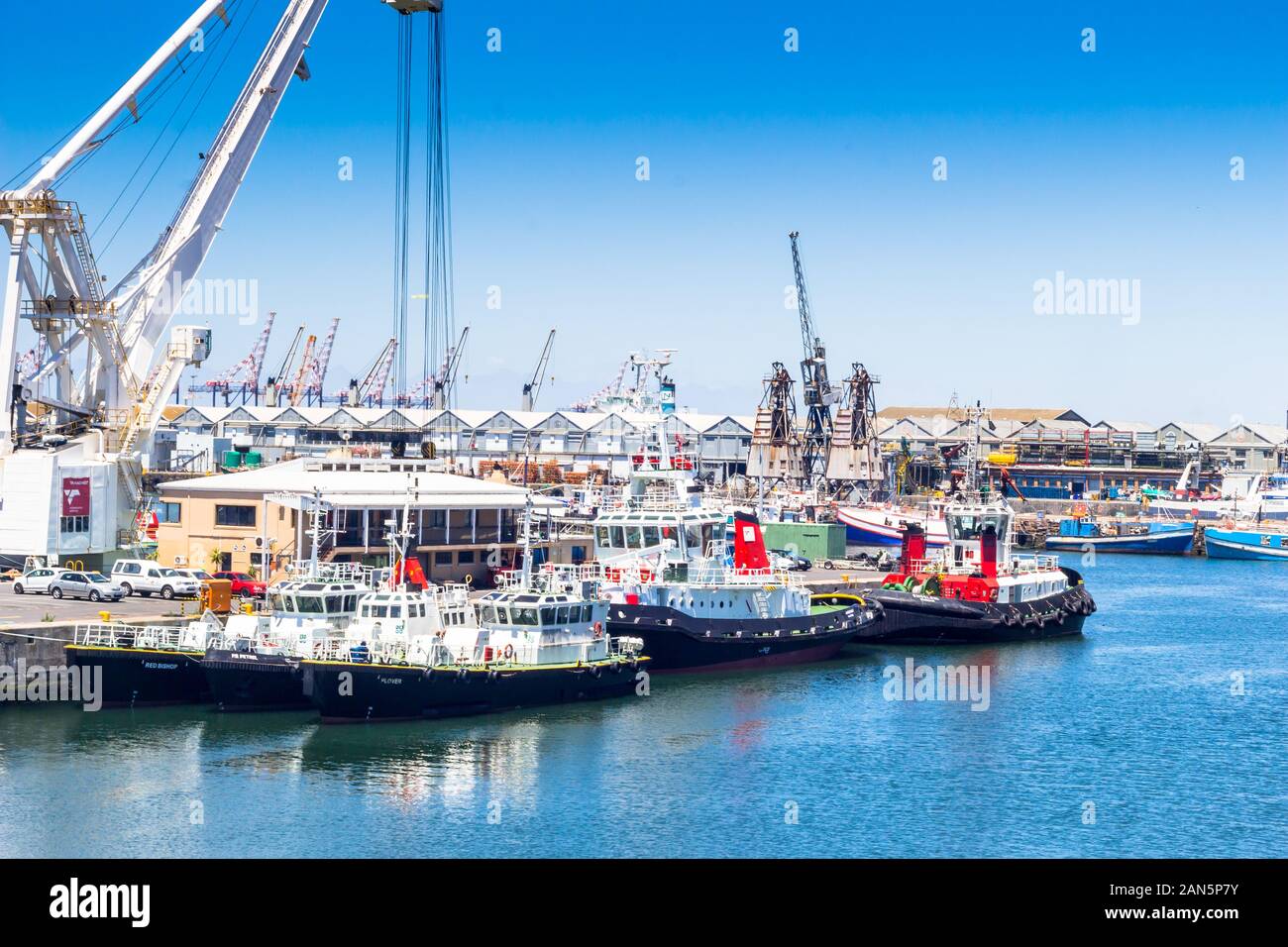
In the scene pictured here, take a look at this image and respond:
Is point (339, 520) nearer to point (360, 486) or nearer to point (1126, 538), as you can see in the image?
point (360, 486)

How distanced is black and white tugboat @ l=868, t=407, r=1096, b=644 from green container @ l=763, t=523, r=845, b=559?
505 inches

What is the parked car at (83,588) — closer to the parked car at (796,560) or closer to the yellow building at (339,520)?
the yellow building at (339,520)

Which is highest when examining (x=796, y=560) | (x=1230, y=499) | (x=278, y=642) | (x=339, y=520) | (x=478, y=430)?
(x=478, y=430)

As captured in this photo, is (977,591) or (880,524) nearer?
(977,591)

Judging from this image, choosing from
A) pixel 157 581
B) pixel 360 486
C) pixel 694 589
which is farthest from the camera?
pixel 360 486

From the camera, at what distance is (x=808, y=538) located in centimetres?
8344

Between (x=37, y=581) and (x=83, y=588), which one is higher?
(x=37, y=581)

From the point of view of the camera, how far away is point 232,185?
5834cm

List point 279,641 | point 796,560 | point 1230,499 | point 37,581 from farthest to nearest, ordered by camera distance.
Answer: point 1230,499 → point 796,560 → point 37,581 → point 279,641

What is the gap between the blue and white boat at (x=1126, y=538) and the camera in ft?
394

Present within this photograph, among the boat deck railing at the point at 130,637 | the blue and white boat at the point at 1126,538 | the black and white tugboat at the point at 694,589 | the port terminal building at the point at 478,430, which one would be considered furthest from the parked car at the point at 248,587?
the port terminal building at the point at 478,430

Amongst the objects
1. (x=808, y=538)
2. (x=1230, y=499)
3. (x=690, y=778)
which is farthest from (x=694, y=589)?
(x=1230, y=499)

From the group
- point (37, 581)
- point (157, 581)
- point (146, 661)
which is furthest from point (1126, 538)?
point (146, 661)

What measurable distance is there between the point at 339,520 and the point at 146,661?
54.5 ft
